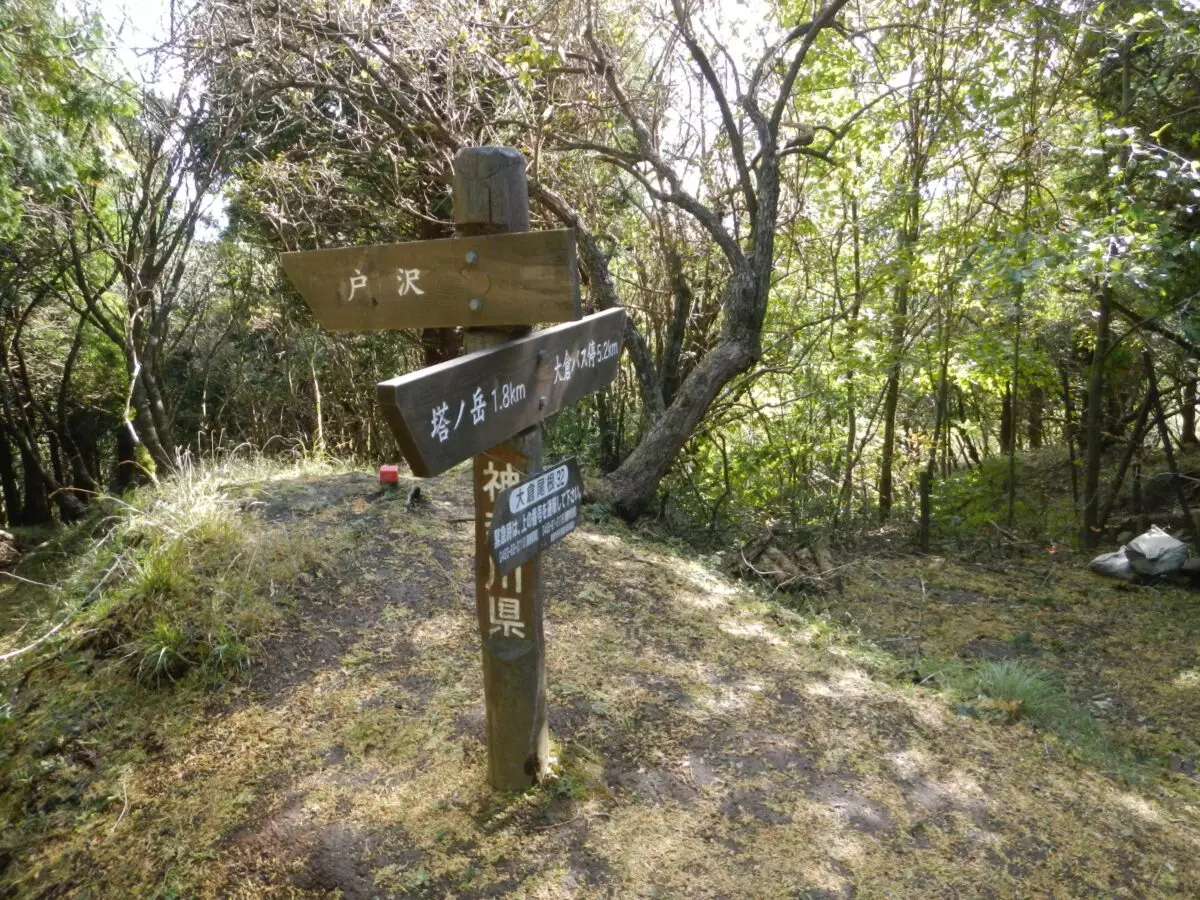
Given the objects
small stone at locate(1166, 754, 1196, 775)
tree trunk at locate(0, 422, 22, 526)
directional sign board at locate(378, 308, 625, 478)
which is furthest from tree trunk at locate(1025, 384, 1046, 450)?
tree trunk at locate(0, 422, 22, 526)

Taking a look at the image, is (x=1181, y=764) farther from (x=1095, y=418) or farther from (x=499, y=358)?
(x=1095, y=418)

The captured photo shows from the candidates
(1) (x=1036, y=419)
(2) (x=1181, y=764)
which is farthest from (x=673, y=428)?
(1) (x=1036, y=419)

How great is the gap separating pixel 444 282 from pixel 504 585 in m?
0.99

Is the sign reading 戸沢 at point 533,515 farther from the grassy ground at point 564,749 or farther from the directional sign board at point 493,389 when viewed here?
the grassy ground at point 564,749

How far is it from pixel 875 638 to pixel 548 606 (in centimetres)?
242

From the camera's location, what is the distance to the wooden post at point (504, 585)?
2.28m

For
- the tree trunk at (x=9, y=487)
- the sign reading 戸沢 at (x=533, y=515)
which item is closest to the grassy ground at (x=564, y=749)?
the sign reading 戸沢 at (x=533, y=515)

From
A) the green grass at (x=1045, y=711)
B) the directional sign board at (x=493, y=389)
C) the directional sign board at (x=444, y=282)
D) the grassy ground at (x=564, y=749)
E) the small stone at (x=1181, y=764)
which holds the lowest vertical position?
the small stone at (x=1181, y=764)

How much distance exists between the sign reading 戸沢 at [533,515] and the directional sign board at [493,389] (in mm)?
197

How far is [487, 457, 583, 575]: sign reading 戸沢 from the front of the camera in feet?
7.20

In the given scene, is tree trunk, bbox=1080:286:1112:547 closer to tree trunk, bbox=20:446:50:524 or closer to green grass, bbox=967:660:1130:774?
green grass, bbox=967:660:1130:774

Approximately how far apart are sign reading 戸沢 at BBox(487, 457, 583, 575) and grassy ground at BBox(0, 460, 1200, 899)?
1045 mm

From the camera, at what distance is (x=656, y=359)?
26.8ft

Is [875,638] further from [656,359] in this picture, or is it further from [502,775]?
→ [656,359]
